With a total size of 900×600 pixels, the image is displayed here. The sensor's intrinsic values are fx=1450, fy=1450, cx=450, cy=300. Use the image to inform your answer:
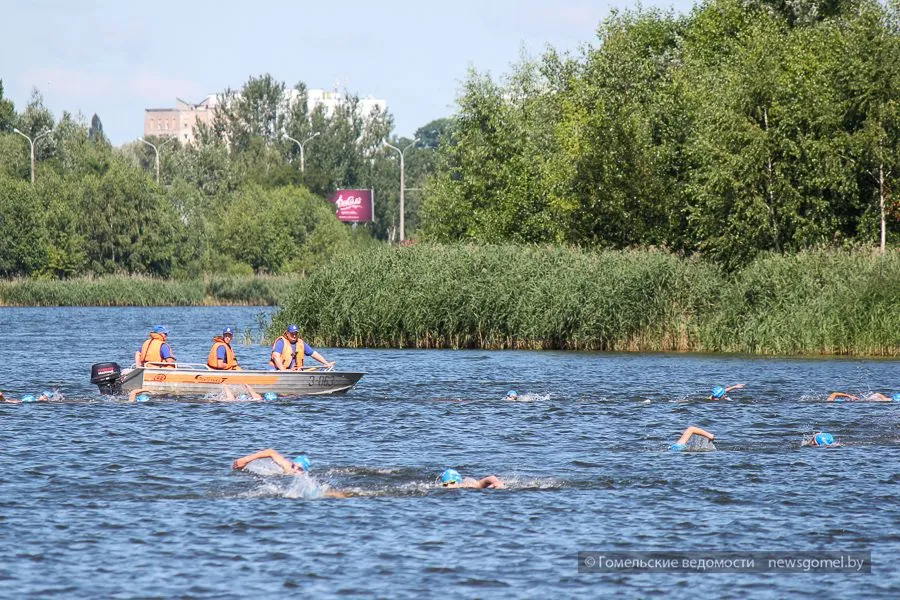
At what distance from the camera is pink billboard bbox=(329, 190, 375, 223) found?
440ft

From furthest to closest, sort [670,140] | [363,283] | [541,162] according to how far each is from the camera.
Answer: [541,162], [670,140], [363,283]

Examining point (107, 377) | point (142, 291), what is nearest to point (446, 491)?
point (107, 377)

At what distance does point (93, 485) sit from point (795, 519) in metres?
10.1

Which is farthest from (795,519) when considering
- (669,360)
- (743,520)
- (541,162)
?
(541,162)

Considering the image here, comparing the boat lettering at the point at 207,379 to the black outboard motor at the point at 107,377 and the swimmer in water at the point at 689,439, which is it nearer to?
the black outboard motor at the point at 107,377

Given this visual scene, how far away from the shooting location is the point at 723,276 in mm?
49094

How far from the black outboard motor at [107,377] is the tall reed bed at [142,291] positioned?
56.8 meters

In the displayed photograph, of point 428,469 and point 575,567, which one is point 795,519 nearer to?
point 575,567

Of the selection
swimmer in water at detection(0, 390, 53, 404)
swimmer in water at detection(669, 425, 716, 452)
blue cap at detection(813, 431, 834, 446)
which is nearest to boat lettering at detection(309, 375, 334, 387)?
swimmer in water at detection(0, 390, 53, 404)

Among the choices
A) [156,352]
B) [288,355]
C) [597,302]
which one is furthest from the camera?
[597,302]

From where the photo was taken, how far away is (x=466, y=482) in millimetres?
21375

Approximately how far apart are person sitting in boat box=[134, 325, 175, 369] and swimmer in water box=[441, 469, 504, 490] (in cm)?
1404

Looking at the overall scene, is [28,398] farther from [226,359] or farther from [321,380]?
[321,380]

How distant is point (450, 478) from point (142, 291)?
77013 millimetres
